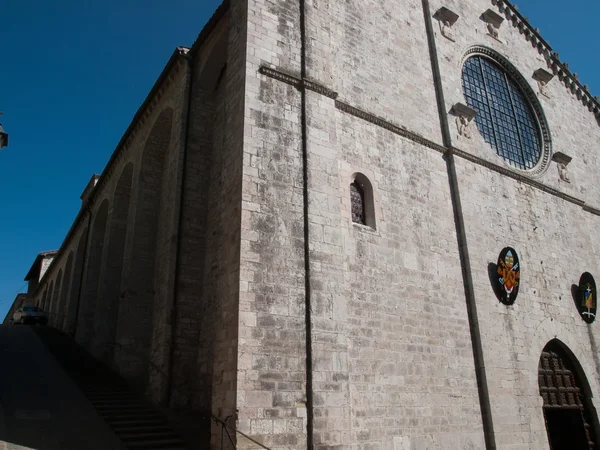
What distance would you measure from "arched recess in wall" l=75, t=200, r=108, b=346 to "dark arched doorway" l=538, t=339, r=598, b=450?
46.7 ft

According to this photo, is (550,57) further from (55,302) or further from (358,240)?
(55,302)

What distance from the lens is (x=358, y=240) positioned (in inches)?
343

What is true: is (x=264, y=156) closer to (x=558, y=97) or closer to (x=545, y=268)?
(x=545, y=268)

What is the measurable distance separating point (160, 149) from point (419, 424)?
9.96m

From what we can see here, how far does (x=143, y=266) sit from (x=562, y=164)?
13.1 metres

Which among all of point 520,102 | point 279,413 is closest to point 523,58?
point 520,102

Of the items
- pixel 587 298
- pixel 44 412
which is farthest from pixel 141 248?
pixel 587 298

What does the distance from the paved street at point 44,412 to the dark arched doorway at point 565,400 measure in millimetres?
9588

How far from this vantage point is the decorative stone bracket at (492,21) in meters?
14.8

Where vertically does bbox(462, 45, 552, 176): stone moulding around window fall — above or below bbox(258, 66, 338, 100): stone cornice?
above

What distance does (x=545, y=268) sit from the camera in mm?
12273

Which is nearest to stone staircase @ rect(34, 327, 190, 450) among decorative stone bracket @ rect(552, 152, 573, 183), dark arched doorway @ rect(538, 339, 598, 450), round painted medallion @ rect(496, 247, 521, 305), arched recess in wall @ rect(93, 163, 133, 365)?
arched recess in wall @ rect(93, 163, 133, 365)

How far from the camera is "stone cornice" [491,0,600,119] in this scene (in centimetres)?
1581

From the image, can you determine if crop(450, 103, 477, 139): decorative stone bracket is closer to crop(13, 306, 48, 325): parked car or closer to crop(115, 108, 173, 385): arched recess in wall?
crop(115, 108, 173, 385): arched recess in wall
